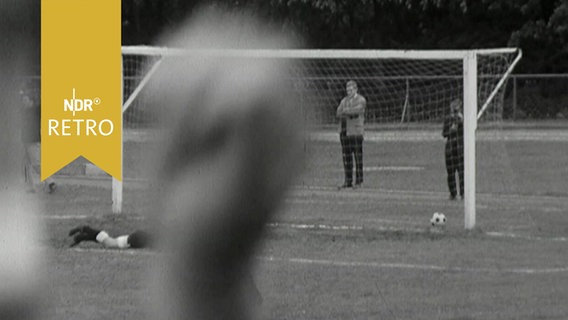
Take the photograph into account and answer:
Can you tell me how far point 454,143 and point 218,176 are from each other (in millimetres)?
16300

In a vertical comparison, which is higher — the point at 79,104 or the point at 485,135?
the point at 79,104

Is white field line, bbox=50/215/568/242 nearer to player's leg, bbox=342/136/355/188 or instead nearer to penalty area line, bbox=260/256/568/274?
penalty area line, bbox=260/256/568/274

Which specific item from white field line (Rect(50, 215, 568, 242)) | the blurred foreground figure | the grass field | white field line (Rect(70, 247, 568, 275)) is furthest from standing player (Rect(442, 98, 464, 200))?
the blurred foreground figure

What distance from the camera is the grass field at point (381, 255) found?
7.53m

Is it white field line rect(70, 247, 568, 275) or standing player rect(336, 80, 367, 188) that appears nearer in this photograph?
white field line rect(70, 247, 568, 275)

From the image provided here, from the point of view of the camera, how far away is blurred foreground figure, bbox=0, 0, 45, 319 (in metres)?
0.89

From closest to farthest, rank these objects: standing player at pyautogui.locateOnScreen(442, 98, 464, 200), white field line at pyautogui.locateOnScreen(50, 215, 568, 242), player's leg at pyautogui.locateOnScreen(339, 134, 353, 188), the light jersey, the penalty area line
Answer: the penalty area line → white field line at pyautogui.locateOnScreen(50, 215, 568, 242) → standing player at pyautogui.locateOnScreen(442, 98, 464, 200) → the light jersey → player's leg at pyautogui.locateOnScreen(339, 134, 353, 188)

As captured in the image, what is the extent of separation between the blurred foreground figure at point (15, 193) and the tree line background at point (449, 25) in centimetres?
3605

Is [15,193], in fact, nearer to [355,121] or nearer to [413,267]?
[413,267]

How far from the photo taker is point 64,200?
1738cm

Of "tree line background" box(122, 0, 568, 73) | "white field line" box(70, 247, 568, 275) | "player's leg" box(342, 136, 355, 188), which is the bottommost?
"white field line" box(70, 247, 568, 275)

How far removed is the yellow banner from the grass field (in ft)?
0.75

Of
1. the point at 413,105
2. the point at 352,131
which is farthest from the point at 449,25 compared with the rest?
the point at 352,131

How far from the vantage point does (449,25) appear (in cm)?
4281
